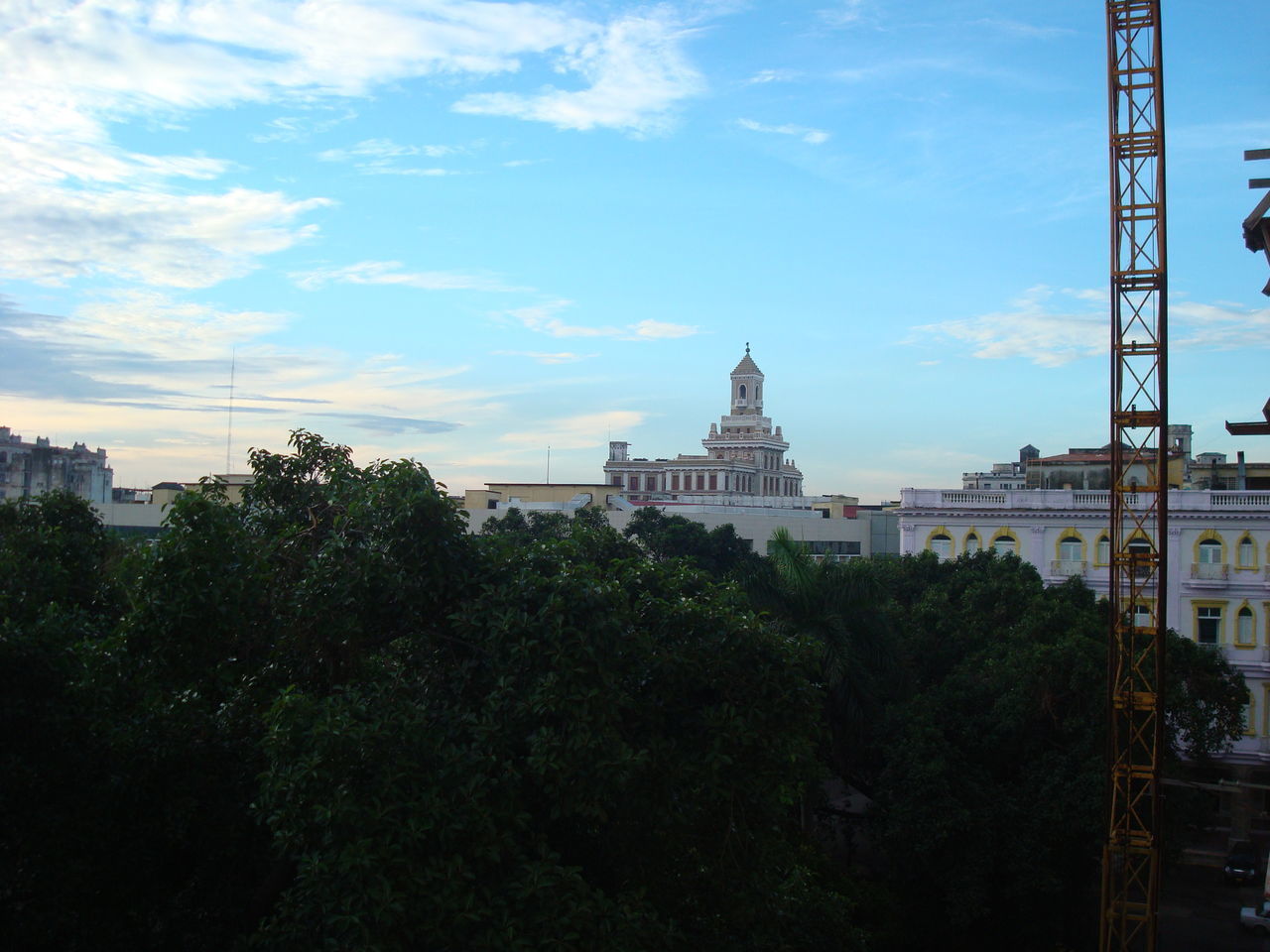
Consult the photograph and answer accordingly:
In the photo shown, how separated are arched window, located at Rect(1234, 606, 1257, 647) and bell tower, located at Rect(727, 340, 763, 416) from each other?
14743 centimetres

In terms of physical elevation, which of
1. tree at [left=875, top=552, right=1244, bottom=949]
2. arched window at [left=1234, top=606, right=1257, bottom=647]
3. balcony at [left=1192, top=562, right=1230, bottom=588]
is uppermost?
balcony at [left=1192, top=562, right=1230, bottom=588]

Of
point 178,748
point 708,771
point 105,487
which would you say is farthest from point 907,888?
point 105,487

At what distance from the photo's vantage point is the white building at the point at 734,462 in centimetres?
17688

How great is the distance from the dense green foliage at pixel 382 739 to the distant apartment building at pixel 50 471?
218ft

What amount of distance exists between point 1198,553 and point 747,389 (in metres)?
148

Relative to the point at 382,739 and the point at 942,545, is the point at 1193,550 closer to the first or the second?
the point at 942,545

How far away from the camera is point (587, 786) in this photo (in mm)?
11086

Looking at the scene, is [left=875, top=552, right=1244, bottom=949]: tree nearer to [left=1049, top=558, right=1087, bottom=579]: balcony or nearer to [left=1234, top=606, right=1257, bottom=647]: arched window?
[left=1234, top=606, right=1257, bottom=647]: arched window

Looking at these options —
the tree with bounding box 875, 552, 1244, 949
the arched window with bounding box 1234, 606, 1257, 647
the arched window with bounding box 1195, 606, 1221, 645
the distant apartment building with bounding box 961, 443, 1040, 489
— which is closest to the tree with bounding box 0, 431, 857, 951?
the tree with bounding box 875, 552, 1244, 949

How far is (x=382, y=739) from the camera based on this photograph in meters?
10.7

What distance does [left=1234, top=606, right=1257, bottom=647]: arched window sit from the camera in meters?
41.5

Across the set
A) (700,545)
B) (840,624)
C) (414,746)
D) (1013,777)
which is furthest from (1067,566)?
(414,746)

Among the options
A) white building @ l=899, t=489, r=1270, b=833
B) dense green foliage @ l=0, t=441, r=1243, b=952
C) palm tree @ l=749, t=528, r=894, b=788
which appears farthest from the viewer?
white building @ l=899, t=489, r=1270, b=833

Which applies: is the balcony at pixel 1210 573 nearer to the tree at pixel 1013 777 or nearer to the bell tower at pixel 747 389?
the tree at pixel 1013 777
